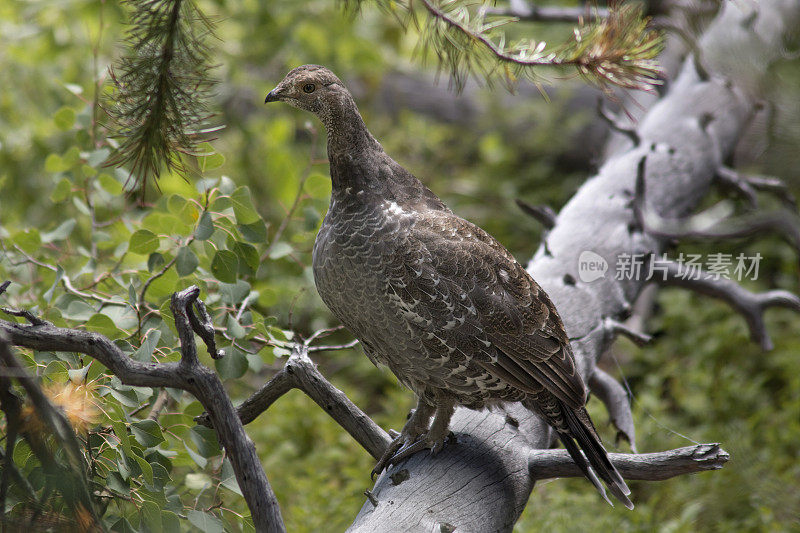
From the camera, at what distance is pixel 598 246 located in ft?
10.6

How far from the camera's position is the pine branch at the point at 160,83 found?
191 centimetres

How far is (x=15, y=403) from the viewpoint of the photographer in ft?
5.19

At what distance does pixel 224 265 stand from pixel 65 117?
106cm

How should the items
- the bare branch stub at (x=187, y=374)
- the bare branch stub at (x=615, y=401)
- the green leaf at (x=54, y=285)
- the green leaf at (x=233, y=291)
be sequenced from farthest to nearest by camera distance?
1. the bare branch stub at (x=615, y=401)
2. the green leaf at (x=233, y=291)
3. the green leaf at (x=54, y=285)
4. the bare branch stub at (x=187, y=374)

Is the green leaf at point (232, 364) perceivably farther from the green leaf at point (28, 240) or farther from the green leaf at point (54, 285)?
→ the green leaf at point (28, 240)

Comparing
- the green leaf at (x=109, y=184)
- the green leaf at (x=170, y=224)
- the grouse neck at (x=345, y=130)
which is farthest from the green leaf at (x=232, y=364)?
the green leaf at (x=109, y=184)

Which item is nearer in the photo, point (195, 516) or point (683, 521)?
point (195, 516)

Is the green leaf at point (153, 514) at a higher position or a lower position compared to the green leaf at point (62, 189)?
lower

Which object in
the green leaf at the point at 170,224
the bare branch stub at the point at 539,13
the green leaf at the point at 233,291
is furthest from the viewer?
the bare branch stub at the point at 539,13

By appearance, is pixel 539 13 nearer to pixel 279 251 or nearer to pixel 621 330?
pixel 621 330

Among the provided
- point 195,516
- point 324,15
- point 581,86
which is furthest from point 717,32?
point 195,516

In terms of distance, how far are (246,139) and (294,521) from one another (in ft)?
10.5

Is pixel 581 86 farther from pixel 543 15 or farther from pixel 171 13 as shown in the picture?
pixel 171 13

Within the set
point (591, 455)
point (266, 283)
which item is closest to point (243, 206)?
point (591, 455)
